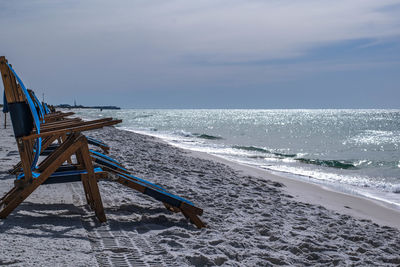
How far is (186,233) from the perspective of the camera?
411 centimetres

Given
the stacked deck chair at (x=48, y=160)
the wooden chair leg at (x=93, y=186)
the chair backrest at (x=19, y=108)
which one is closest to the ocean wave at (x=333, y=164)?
the stacked deck chair at (x=48, y=160)

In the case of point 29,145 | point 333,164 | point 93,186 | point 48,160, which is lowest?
point 333,164

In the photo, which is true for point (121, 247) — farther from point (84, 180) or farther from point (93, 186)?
point (84, 180)

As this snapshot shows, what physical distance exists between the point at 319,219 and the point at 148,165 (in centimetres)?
434

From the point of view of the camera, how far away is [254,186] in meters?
8.05

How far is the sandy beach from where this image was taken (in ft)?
10.9

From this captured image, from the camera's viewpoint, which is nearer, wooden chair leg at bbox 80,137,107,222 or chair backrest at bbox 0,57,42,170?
chair backrest at bbox 0,57,42,170

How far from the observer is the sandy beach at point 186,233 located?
3332 mm

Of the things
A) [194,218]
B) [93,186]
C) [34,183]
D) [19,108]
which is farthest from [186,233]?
[19,108]

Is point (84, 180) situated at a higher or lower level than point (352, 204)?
higher

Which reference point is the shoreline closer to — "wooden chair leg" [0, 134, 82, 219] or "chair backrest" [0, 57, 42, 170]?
"wooden chair leg" [0, 134, 82, 219]

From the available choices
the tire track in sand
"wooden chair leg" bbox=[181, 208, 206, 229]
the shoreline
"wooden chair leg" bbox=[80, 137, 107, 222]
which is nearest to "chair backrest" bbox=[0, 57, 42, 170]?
"wooden chair leg" bbox=[80, 137, 107, 222]

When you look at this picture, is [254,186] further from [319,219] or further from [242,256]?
[242,256]

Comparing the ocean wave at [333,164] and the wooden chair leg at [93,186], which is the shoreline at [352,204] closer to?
the wooden chair leg at [93,186]
